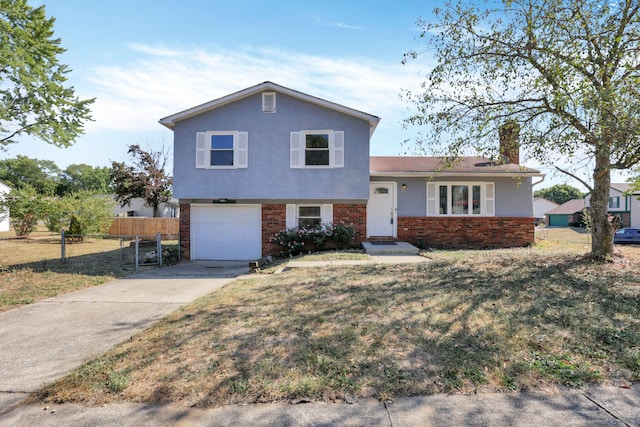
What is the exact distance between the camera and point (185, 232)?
1308cm

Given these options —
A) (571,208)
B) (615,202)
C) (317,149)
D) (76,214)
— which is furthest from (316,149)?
(571,208)

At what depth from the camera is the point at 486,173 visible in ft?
43.7

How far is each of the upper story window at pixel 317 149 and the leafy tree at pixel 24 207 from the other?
1748 cm

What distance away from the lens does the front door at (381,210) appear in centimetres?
1357

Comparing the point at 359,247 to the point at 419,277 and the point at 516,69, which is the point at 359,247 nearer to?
the point at 419,277

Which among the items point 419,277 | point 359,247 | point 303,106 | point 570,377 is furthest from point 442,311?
point 303,106

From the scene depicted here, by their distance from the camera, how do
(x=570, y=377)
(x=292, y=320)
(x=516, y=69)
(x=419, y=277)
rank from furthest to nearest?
(x=516, y=69), (x=419, y=277), (x=292, y=320), (x=570, y=377)

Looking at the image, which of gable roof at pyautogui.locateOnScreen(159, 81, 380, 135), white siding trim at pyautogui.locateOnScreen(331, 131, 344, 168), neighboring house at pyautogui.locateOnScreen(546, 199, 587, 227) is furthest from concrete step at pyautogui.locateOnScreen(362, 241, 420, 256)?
neighboring house at pyautogui.locateOnScreen(546, 199, 587, 227)

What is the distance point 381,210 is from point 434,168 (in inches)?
99.5

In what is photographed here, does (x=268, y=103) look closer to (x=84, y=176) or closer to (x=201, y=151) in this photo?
(x=201, y=151)

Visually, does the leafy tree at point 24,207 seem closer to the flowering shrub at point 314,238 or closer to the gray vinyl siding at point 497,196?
the flowering shrub at point 314,238

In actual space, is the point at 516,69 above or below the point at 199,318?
above

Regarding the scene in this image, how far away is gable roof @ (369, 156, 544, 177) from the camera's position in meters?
13.2

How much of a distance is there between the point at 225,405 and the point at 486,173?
1307 cm
